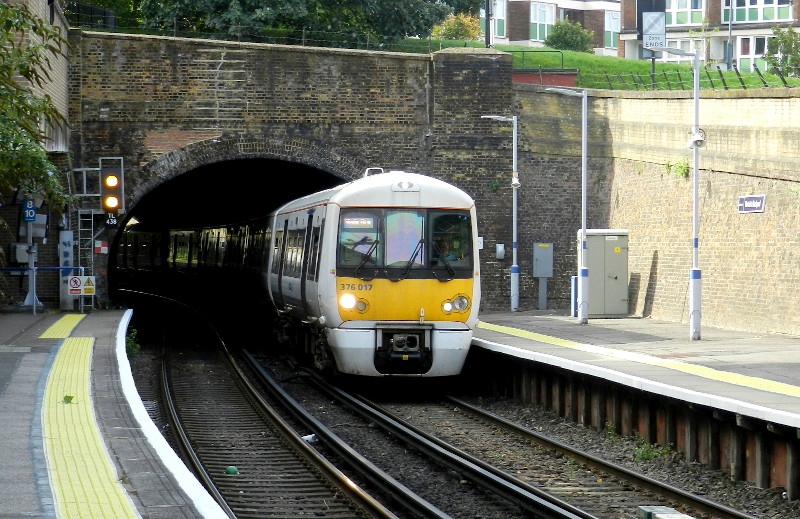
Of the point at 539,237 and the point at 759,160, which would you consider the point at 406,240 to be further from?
the point at 539,237

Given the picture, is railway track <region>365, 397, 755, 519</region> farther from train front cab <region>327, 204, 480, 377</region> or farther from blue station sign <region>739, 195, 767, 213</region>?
blue station sign <region>739, 195, 767, 213</region>

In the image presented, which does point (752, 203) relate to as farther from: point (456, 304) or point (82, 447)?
point (82, 447)

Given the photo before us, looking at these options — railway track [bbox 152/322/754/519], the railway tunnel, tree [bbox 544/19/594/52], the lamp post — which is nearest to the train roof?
railway track [bbox 152/322/754/519]

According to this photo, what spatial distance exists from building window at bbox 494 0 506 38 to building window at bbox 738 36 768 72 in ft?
53.3

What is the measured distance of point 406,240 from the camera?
17.5 metres

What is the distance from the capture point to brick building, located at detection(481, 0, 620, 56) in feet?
236

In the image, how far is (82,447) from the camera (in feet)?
33.1

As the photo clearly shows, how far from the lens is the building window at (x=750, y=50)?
59.8 metres

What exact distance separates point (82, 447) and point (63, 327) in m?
13.3

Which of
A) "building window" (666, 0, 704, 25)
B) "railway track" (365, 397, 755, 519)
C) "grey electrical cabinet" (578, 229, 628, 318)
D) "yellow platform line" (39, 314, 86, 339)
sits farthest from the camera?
"building window" (666, 0, 704, 25)

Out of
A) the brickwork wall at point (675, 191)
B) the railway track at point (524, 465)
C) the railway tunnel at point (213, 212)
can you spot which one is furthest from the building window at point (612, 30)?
the railway track at point (524, 465)

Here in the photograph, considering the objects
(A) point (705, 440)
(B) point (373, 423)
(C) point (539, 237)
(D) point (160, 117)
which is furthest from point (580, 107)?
(A) point (705, 440)

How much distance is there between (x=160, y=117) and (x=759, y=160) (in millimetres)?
13907

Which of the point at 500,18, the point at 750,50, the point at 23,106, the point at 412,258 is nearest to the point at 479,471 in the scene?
the point at 23,106
